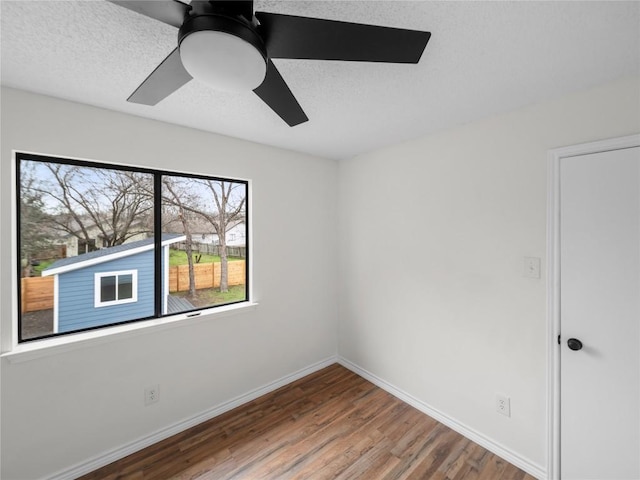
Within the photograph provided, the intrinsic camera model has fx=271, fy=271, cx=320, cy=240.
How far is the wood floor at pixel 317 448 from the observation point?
177cm

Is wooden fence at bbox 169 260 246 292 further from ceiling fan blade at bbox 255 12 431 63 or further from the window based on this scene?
ceiling fan blade at bbox 255 12 431 63

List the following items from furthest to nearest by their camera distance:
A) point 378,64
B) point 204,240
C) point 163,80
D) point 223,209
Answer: point 223,209
point 204,240
point 378,64
point 163,80

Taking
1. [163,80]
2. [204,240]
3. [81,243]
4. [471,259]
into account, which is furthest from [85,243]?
[471,259]

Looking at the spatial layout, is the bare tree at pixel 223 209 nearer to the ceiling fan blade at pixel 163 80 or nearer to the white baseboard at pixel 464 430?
the ceiling fan blade at pixel 163 80

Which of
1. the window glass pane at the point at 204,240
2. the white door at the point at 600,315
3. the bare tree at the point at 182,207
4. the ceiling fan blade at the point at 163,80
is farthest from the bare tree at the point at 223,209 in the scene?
the white door at the point at 600,315

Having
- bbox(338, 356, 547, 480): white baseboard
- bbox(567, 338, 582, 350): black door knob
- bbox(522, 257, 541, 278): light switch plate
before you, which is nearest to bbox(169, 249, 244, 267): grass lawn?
bbox(338, 356, 547, 480): white baseboard

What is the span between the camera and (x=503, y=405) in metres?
1.90


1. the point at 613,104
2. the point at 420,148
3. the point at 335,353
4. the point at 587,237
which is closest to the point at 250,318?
the point at 335,353

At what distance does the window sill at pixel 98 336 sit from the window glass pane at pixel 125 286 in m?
0.21

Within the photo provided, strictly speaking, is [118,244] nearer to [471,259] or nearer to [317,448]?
[317,448]

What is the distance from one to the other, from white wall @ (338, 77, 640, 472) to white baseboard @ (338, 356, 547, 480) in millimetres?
19

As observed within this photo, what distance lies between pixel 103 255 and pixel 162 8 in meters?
1.72

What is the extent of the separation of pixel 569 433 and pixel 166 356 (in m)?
2.73

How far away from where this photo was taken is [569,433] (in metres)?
1.64
